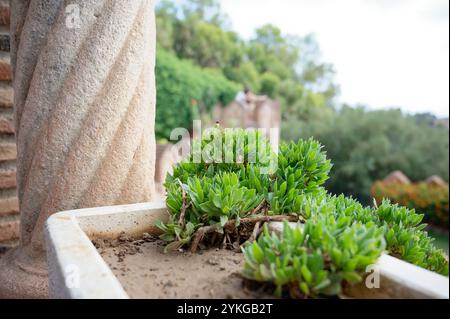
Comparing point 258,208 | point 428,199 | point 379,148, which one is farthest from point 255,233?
point 379,148

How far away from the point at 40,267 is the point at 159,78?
7815mm

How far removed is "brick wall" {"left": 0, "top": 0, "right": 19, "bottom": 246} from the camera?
2320 mm

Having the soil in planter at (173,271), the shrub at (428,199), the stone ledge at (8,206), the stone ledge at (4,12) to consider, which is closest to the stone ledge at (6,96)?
the stone ledge at (4,12)

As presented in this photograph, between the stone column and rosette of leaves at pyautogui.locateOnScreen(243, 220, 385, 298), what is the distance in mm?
800

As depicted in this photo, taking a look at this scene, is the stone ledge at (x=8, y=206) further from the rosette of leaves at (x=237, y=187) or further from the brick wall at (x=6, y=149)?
the rosette of leaves at (x=237, y=187)

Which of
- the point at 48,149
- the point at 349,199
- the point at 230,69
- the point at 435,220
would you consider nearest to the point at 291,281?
the point at 349,199

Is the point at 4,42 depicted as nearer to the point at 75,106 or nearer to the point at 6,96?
the point at 6,96

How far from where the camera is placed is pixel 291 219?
1267mm

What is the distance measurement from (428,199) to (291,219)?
10497 mm

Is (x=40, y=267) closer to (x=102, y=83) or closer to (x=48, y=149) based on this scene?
(x=48, y=149)

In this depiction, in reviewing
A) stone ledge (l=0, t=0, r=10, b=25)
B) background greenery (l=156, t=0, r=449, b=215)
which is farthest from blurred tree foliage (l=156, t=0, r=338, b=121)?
stone ledge (l=0, t=0, r=10, b=25)

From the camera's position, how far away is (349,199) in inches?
53.8

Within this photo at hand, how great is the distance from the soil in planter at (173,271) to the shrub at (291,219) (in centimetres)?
5

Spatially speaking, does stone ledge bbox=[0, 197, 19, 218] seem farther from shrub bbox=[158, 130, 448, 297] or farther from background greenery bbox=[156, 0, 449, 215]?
background greenery bbox=[156, 0, 449, 215]
